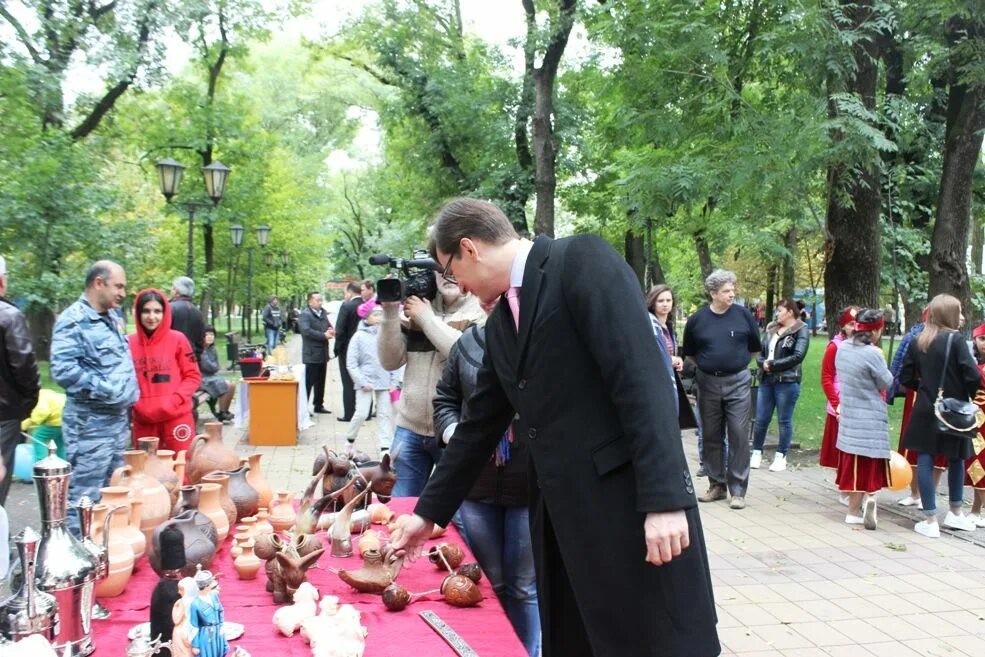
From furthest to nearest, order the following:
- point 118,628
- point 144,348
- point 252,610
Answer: point 144,348
point 252,610
point 118,628

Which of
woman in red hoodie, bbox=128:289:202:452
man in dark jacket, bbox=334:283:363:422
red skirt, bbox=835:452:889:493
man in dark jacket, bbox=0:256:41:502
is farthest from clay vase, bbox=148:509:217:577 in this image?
man in dark jacket, bbox=334:283:363:422

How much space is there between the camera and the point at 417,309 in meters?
3.89

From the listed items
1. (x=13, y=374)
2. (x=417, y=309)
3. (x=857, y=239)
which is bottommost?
(x=13, y=374)

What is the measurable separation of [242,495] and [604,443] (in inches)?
66.3

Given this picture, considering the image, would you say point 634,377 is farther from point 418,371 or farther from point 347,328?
point 347,328

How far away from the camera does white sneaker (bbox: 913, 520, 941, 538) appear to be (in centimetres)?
637

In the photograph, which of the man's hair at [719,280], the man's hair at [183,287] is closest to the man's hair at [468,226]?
the man's hair at [719,280]

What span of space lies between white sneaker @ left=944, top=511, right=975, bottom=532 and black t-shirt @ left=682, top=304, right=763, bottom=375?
1.92 m

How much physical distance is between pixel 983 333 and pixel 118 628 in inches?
269

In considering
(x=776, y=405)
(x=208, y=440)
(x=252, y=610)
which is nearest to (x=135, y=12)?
(x=776, y=405)

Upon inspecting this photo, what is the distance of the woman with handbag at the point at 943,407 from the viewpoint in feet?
20.3

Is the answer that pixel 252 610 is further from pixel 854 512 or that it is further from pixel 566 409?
pixel 854 512

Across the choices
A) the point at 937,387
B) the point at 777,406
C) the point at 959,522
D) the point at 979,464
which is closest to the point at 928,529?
the point at 959,522

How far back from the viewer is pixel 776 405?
29.8 ft
